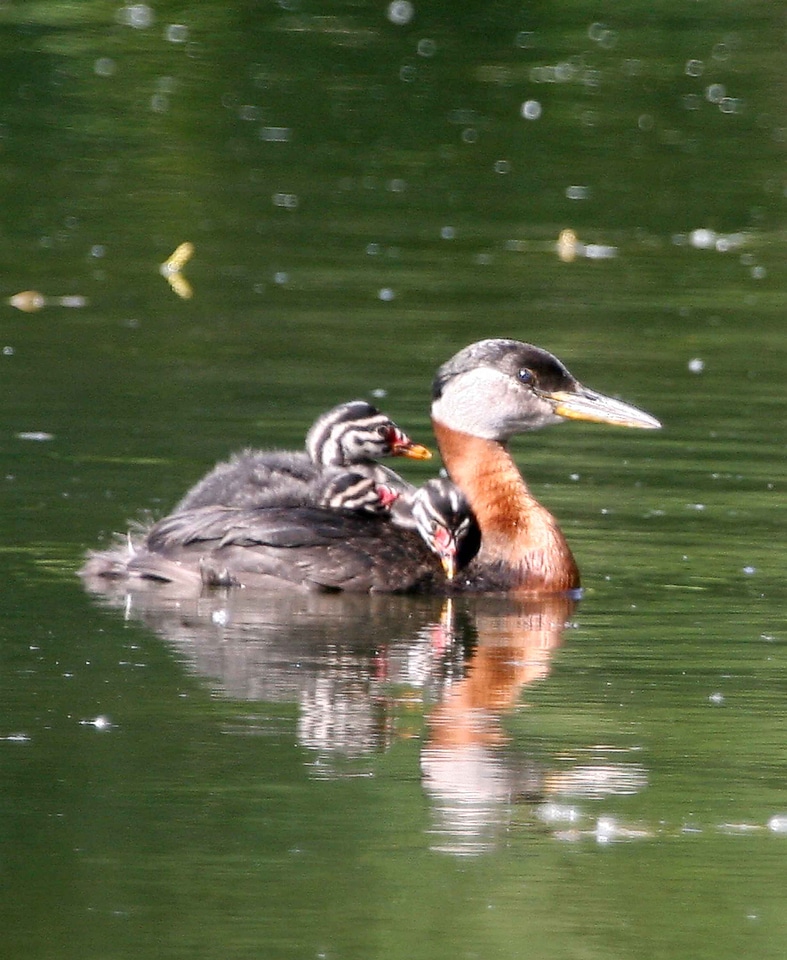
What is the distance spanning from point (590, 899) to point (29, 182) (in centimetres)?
1239

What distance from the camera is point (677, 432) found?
11.3 metres

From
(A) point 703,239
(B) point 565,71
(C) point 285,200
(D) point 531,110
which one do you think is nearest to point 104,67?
(D) point 531,110

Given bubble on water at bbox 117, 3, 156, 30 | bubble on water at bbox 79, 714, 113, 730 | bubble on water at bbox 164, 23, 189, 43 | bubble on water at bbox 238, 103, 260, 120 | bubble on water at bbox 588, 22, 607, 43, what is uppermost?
bubble on water at bbox 79, 714, 113, 730

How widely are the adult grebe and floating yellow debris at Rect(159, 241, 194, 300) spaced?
450cm

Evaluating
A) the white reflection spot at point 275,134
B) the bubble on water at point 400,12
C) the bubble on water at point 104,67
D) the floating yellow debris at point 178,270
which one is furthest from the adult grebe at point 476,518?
the bubble on water at point 400,12

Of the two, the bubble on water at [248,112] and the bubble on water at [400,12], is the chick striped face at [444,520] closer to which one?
the bubble on water at [248,112]

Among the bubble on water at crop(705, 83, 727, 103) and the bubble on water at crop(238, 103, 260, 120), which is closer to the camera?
the bubble on water at crop(238, 103, 260, 120)

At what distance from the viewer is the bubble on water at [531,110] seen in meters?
21.3

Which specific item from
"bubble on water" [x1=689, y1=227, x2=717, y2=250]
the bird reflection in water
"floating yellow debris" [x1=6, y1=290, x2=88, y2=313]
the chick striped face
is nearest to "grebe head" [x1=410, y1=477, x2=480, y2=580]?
the chick striped face

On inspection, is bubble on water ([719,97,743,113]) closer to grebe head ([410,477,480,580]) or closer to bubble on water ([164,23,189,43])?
bubble on water ([164,23,189,43])

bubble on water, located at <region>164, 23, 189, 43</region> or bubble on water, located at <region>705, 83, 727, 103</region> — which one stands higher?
bubble on water, located at <region>705, 83, 727, 103</region>

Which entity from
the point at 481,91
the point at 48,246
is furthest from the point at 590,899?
the point at 481,91

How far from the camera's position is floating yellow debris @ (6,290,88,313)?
1373cm

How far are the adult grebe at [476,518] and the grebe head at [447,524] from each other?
0.05m
